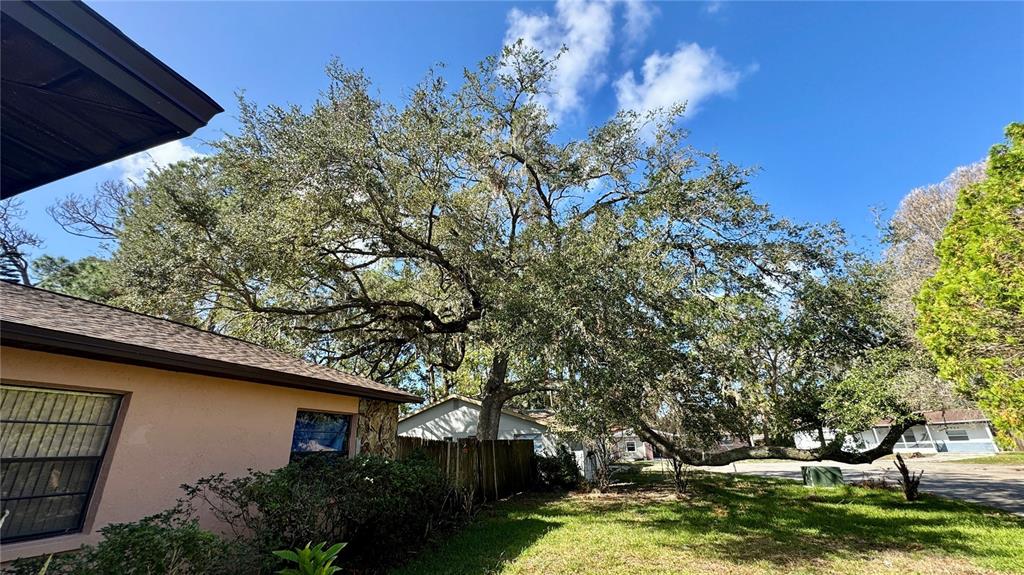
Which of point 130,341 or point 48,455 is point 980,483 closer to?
point 130,341

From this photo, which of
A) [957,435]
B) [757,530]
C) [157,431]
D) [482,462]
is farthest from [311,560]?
[957,435]

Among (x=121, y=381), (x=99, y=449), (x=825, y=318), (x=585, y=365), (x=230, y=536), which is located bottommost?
(x=230, y=536)

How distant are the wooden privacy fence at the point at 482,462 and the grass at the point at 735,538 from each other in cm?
71

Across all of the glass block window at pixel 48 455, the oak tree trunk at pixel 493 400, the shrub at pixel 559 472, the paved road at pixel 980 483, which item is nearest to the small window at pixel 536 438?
the shrub at pixel 559 472

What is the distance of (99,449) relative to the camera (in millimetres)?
4391

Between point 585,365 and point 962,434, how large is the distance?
136 feet

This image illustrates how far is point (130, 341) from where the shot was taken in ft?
14.6

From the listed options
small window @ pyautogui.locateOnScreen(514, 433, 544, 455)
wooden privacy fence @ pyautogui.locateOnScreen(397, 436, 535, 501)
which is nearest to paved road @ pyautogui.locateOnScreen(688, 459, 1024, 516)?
wooden privacy fence @ pyautogui.locateOnScreen(397, 436, 535, 501)

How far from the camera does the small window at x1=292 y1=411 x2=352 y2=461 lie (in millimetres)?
6664

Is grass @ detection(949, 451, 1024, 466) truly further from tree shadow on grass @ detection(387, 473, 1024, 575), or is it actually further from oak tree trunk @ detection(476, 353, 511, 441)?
oak tree trunk @ detection(476, 353, 511, 441)

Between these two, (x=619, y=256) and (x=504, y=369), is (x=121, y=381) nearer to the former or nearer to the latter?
(x=619, y=256)

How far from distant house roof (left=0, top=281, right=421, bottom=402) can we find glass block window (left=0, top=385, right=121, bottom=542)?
53 centimetres

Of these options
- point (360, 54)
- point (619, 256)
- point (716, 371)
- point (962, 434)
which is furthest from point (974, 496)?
point (962, 434)

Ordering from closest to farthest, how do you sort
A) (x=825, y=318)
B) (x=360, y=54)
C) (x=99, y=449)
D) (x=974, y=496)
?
(x=99, y=449) < (x=825, y=318) < (x=360, y=54) < (x=974, y=496)
